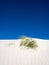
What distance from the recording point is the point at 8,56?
11984mm

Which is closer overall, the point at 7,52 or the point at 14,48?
the point at 7,52

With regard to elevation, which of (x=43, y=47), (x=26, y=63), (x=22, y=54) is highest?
(x=43, y=47)

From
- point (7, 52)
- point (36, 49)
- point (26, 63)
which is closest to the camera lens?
point (26, 63)

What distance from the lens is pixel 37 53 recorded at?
1297cm

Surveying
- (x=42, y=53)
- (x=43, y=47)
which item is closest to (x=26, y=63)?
(x=42, y=53)

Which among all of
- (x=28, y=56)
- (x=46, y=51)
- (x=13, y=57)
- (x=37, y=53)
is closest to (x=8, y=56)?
(x=13, y=57)

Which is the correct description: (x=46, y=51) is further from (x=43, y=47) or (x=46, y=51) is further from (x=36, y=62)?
(x=36, y=62)

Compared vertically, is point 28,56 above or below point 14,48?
below

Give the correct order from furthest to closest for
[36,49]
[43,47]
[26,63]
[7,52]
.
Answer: [43,47]
[36,49]
[7,52]
[26,63]

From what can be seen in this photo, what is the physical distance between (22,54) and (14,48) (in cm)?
153

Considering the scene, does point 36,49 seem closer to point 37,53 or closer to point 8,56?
point 37,53

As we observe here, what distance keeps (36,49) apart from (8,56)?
2.62 meters

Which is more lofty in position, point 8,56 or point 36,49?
point 36,49

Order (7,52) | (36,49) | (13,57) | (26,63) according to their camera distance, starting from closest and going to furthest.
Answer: (26,63), (13,57), (7,52), (36,49)
